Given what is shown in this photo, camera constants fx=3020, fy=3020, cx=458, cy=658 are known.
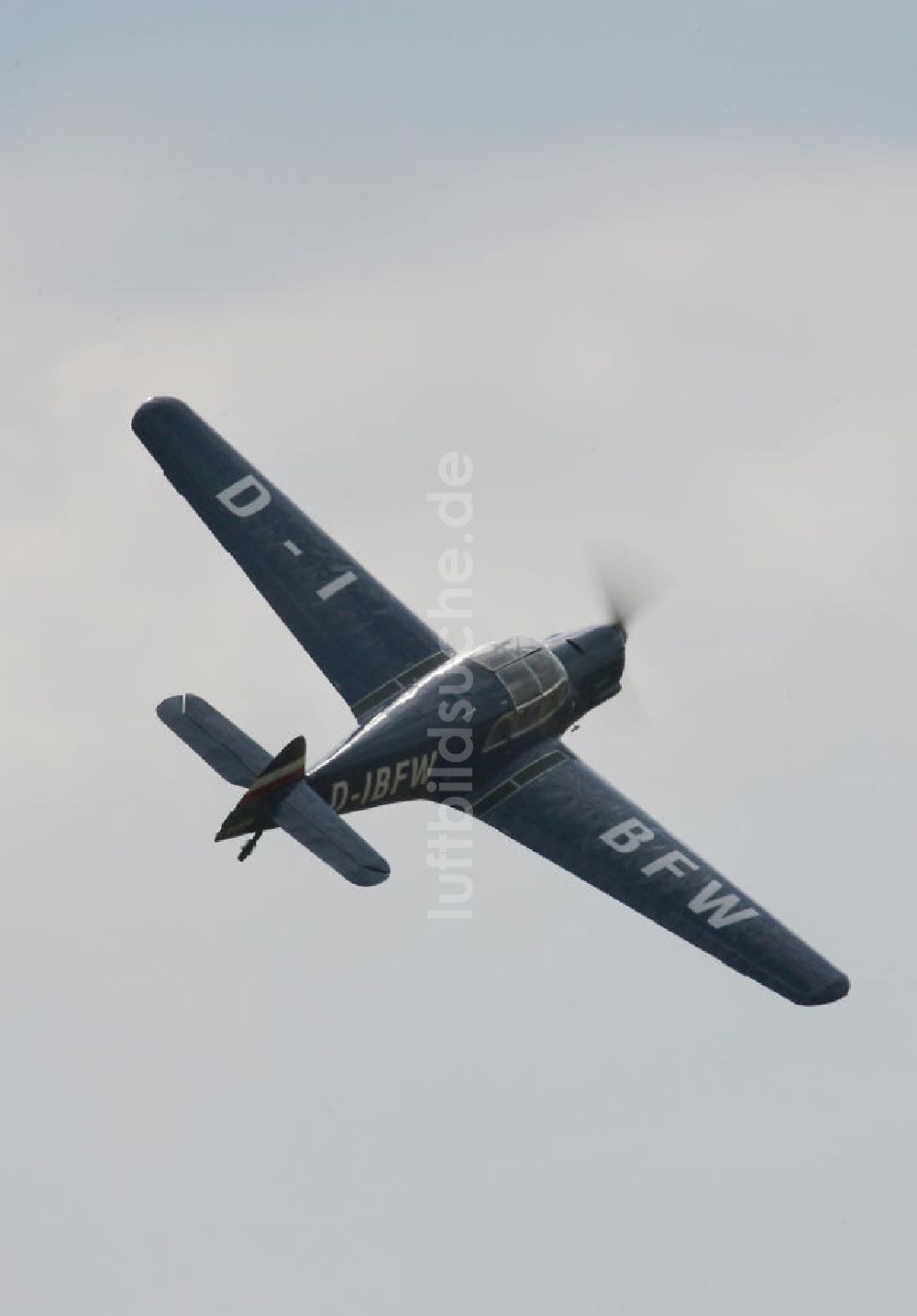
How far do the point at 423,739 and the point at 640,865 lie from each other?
3.79 metres

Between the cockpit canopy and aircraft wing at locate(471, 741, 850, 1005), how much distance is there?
0.52 metres

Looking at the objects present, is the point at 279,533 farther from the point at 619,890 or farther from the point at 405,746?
the point at 619,890

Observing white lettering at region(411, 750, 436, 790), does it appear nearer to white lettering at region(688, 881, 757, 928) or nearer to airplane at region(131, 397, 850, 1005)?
airplane at region(131, 397, 850, 1005)

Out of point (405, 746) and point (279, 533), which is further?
point (279, 533)

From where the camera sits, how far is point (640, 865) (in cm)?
4400

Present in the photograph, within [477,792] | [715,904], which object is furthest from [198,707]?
[715,904]

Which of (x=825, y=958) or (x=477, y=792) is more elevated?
(x=477, y=792)

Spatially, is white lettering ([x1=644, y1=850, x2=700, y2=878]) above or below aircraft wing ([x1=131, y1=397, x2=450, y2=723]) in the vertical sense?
below

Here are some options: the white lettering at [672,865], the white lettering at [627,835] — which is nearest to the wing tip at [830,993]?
the white lettering at [672,865]

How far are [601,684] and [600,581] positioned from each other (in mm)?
1711

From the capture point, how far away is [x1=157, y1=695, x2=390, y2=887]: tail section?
40969mm

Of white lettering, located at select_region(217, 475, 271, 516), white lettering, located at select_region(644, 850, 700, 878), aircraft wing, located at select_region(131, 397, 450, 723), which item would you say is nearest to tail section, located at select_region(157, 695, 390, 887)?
aircraft wing, located at select_region(131, 397, 450, 723)

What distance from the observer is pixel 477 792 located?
149ft

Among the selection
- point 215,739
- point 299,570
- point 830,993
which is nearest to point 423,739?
point 215,739
